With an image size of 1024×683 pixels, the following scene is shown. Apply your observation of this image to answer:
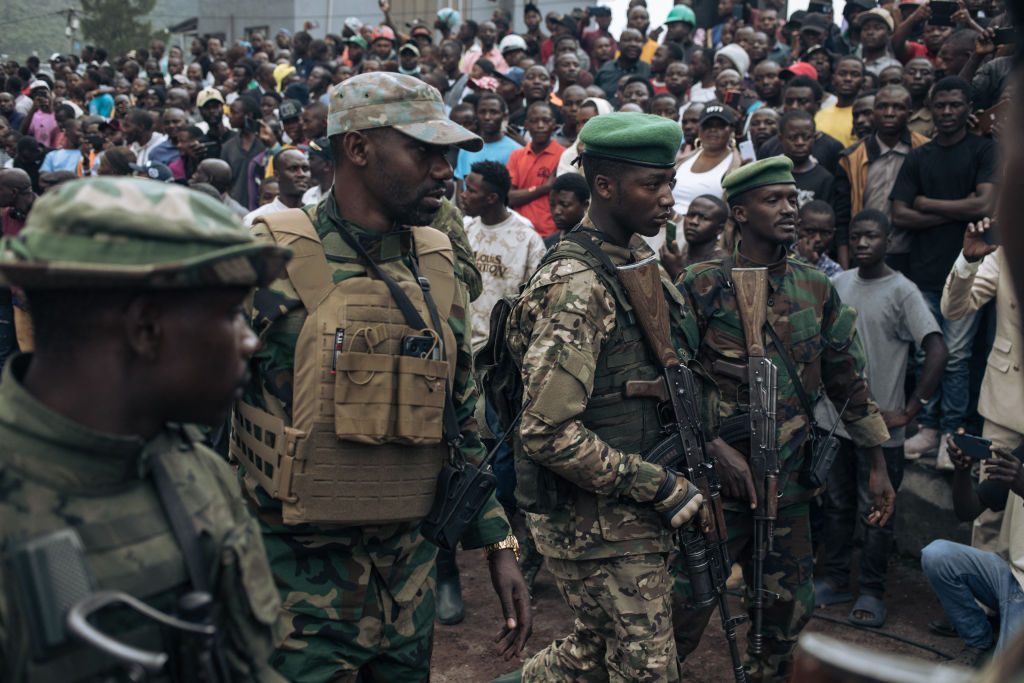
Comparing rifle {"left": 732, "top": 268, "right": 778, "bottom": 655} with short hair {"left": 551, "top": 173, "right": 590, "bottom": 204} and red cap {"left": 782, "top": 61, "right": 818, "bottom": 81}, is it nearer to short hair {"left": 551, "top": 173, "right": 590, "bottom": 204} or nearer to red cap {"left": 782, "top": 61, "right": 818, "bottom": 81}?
short hair {"left": 551, "top": 173, "right": 590, "bottom": 204}

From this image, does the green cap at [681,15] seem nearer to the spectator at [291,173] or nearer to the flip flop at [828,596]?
the spectator at [291,173]

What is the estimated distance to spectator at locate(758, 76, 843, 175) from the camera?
6.91m

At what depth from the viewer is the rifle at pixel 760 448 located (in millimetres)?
3697

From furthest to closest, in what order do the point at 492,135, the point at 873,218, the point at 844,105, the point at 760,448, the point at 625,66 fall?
the point at 625,66
the point at 492,135
the point at 844,105
the point at 873,218
the point at 760,448

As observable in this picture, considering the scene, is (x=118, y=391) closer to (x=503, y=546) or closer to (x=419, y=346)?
(x=419, y=346)

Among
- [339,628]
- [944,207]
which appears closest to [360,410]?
[339,628]

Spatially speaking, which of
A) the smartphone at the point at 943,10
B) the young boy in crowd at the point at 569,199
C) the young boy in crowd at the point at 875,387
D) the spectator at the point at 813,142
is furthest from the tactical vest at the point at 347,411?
the smartphone at the point at 943,10

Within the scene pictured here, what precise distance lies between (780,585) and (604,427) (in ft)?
4.02

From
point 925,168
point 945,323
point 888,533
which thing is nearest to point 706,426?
point 888,533

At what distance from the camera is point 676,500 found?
309 centimetres

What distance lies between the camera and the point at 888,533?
5098 mm

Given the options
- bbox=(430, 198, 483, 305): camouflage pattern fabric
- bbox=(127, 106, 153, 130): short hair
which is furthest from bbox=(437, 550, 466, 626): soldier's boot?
bbox=(127, 106, 153, 130): short hair

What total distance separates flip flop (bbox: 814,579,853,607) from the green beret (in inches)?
125

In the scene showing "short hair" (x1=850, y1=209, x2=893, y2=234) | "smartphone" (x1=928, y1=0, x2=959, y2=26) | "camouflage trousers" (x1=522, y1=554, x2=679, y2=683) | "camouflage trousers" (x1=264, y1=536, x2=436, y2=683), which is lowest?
"camouflage trousers" (x1=522, y1=554, x2=679, y2=683)
